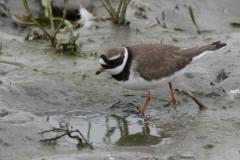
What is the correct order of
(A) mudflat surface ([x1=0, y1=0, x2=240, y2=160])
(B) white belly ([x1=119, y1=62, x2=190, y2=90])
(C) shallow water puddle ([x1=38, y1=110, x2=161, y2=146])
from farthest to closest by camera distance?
(B) white belly ([x1=119, y1=62, x2=190, y2=90]) → (C) shallow water puddle ([x1=38, y1=110, x2=161, y2=146]) → (A) mudflat surface ([x1=0, y1=0, x2=240, y2=160])

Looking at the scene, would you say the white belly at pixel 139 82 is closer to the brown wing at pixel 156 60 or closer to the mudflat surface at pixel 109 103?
the brown wing at pixel 156 60

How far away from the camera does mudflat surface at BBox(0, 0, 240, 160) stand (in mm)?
4570

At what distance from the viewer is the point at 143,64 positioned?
5.94 meters

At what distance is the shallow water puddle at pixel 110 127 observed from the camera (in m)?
5.15

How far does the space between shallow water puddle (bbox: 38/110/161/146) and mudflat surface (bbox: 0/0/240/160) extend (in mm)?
16

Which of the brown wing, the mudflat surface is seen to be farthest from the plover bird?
the mudflat surface

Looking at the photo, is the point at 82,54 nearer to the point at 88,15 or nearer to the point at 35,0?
the point at 88,15

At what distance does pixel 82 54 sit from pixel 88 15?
89.1 inches

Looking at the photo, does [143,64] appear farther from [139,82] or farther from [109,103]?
[109,103]

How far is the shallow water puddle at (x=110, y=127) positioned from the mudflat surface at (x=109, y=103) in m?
0.02

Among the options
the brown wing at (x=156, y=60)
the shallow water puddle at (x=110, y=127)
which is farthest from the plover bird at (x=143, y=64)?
the shallow water puddle at (x=110, y=127)

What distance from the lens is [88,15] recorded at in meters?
10.1

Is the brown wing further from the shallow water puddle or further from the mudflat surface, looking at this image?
the shallow water puddle

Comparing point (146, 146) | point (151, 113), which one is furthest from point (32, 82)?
point (146, 146)
